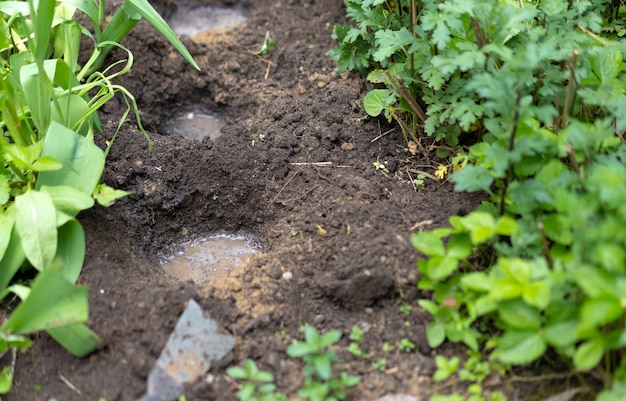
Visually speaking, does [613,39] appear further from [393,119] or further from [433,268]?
[433,268]

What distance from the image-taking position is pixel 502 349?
1747mm

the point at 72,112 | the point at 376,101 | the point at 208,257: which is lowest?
the point at 208,257

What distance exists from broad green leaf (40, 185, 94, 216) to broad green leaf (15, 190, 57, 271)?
60 mm

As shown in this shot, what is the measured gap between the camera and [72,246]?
2.16 meters

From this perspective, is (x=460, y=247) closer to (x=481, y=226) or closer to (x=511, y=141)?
(x=481, y=226)

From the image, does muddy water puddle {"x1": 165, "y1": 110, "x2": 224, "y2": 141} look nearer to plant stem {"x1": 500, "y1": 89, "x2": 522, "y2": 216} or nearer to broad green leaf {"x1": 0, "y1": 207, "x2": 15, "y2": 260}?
broad green leaf {"x1": 0, "y1": 207, "x2": 15, "y2": 260}

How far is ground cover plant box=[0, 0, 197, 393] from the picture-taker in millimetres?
1888

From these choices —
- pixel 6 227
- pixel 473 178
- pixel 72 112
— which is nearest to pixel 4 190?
pixel 6 227

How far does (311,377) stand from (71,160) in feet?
3.68

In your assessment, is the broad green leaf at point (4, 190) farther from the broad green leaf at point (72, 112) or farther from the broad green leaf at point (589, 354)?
the broad green leaf at point (589, 354)

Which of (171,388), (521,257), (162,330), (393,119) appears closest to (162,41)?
(393,119)

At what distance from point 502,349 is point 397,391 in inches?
13.7

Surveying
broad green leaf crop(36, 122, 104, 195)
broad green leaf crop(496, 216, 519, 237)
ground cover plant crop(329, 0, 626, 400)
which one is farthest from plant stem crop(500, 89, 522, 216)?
broad green leaf crop(36, 122, 104, 195)

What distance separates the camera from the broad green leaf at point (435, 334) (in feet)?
6.34
